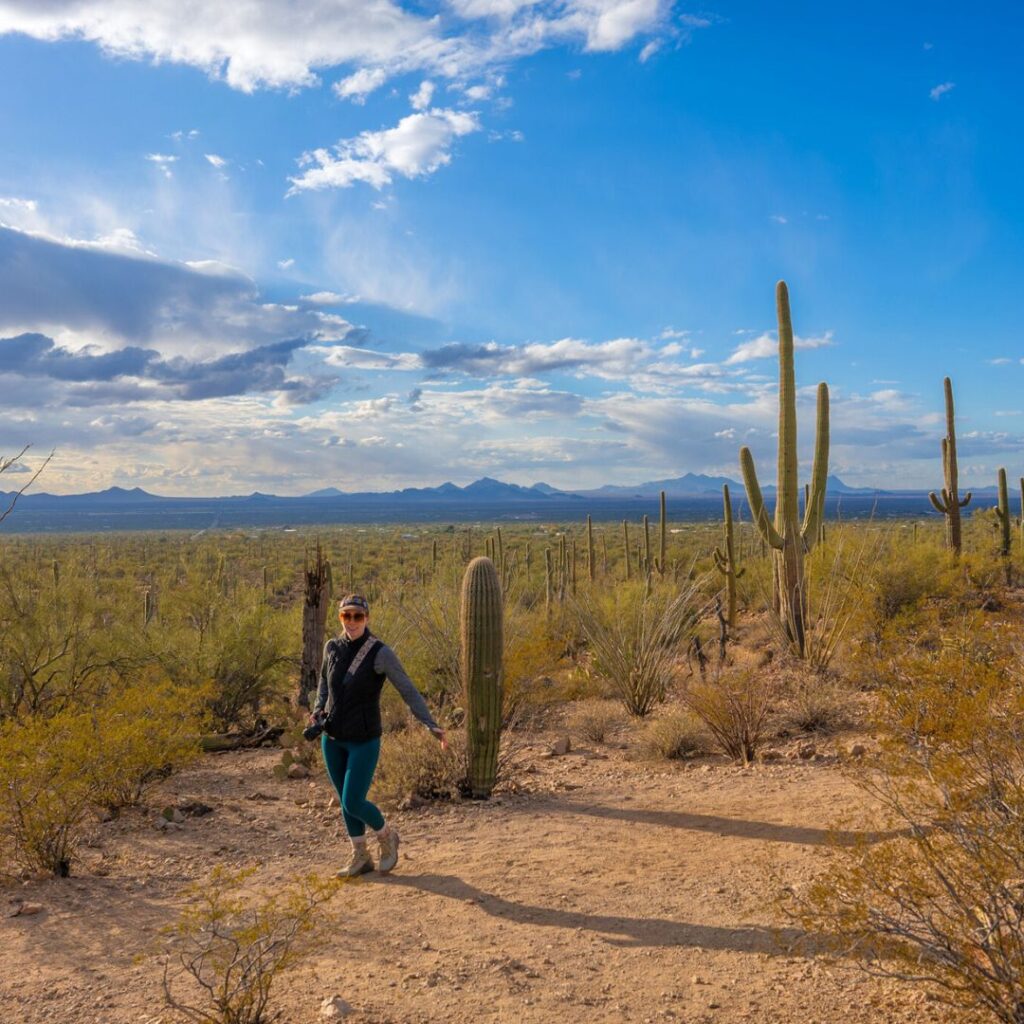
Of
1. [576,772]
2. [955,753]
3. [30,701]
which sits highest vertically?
[955,753]

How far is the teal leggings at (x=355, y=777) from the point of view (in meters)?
6.29

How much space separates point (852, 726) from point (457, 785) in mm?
4728

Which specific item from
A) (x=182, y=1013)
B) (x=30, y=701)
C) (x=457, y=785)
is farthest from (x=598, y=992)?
(x=30, y=701)

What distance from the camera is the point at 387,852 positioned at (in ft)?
21.5

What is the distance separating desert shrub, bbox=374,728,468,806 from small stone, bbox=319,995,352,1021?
396 centimetres

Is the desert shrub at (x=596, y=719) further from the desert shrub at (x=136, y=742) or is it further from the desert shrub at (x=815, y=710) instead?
the desert shrub at (x=136, y=742)

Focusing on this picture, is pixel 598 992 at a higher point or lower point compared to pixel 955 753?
lower

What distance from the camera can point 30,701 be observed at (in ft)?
36.3

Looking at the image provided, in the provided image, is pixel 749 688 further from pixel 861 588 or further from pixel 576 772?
pixel 861 588

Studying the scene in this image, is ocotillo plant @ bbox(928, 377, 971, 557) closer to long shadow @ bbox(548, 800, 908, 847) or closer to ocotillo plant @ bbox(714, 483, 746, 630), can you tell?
ocotillo plant @ bbox(714, 483, 746, 630)

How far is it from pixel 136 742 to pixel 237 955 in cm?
361

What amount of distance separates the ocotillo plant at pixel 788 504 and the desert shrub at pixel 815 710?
2.21 m

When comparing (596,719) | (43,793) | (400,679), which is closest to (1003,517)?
(596,719)

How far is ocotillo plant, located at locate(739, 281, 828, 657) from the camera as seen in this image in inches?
530
